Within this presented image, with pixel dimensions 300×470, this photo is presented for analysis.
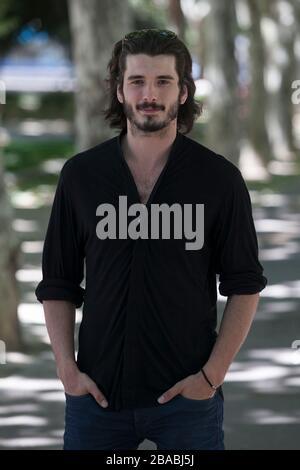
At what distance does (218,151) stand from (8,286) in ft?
38.6

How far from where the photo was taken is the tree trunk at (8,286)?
870 cm

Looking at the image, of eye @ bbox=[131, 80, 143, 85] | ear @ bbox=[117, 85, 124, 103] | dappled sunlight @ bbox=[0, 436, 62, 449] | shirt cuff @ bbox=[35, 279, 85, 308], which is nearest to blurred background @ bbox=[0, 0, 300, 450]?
dappled sunlight @ bbox=[0, 436, 62, 449]

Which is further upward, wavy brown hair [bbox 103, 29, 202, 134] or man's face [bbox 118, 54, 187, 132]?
wavy brown hair [bbox 103, 29, 202, 134]

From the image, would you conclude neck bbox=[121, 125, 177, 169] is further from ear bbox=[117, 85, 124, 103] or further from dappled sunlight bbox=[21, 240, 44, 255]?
dappled sunlight bbox=[21, 240, 44, 255]

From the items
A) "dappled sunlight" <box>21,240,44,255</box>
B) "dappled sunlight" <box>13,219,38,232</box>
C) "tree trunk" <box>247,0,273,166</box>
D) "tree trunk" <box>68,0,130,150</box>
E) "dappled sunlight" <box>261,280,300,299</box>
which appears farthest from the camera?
"tree trunk" <box>247,0,273,166</box>

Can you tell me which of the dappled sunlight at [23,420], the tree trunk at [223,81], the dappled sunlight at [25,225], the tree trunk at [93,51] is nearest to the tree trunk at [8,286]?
the dappled sunlight at [23,420]

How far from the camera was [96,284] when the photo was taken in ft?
12.4

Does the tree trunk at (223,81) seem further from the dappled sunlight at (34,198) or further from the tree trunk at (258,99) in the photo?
the tree trunk at (258,99)

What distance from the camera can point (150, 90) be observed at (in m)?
3.78

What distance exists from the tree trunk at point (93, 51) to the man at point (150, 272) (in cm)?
999

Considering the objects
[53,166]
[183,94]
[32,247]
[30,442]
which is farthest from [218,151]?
[183,94]

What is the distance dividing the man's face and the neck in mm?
43

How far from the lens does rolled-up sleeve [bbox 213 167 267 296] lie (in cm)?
378

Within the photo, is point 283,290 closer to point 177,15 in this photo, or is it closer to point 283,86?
point 283,86
